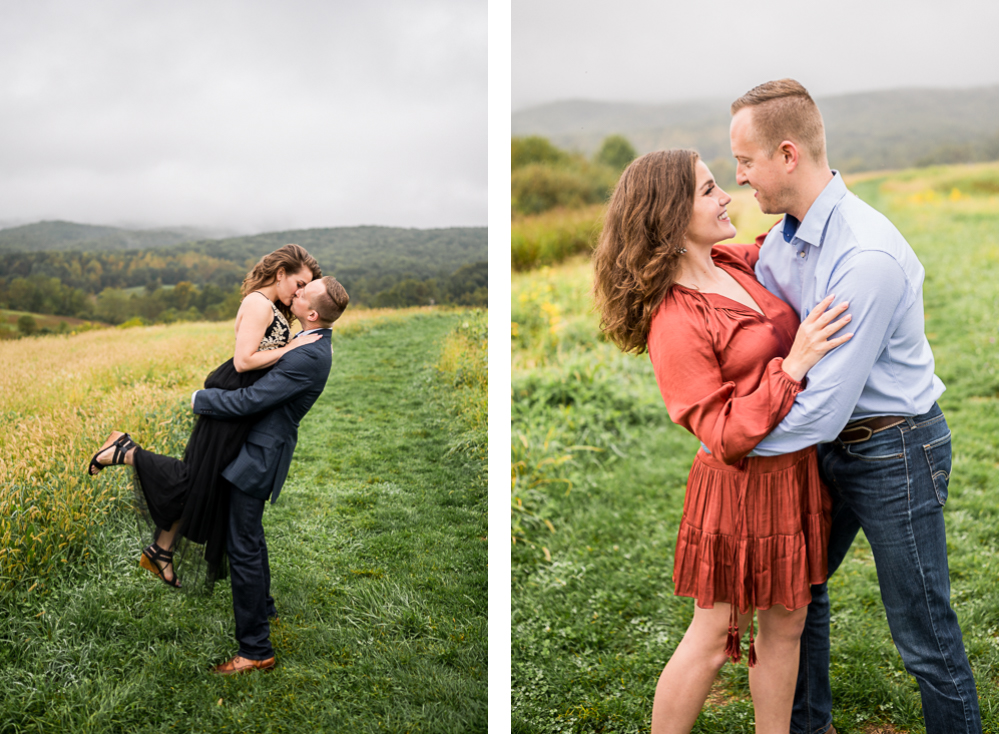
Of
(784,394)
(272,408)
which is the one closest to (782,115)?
(784,394)

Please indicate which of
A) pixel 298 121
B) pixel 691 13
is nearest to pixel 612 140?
pixel 691 13

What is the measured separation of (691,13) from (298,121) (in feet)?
16.9

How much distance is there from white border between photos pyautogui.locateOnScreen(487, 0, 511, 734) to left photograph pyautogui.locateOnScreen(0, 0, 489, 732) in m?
0.36

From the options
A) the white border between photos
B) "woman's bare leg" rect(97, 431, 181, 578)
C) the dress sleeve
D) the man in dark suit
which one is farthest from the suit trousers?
the dress sleeve

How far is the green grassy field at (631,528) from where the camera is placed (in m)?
2.83

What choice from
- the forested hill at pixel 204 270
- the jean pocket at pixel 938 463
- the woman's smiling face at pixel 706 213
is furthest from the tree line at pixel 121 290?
the jean pocket at pixel 938 463

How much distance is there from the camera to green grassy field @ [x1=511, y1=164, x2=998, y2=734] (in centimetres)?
283

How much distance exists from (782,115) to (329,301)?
1.63 meters

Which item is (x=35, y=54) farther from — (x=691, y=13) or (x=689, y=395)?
(x=691, y=13)

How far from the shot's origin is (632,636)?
3.22 m

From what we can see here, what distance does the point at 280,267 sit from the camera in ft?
8.54

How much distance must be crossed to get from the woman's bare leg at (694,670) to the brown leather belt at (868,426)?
60cm

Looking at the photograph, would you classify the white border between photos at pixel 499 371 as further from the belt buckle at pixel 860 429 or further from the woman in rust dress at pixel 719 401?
the belt buckle at pixel 860 429

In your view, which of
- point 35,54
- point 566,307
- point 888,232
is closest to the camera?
point 888,232
